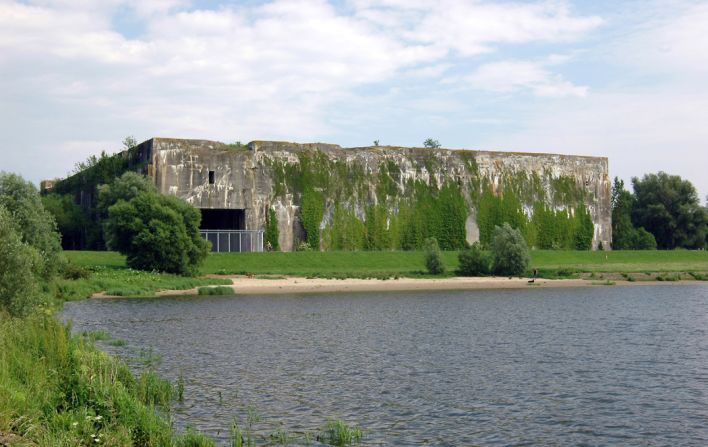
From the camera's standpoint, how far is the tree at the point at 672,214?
84312 millimetres

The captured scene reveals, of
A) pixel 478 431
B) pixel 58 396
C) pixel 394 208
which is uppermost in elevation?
pixel 394 208

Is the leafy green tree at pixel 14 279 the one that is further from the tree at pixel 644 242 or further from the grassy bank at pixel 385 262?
the tree at pixel 644 242

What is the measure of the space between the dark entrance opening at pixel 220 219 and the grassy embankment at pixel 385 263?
9.63m

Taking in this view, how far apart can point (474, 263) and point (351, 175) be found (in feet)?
60.1

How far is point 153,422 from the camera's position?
472 inches

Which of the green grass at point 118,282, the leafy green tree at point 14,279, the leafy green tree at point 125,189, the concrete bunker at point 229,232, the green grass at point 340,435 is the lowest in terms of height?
the green grass at point 340,435

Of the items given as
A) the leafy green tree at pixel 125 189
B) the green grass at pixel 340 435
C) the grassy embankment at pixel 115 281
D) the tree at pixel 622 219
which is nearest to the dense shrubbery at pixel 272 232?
the leafy green tree at pixel 125 189

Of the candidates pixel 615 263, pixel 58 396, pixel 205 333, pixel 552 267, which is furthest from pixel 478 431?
pixel 615 263

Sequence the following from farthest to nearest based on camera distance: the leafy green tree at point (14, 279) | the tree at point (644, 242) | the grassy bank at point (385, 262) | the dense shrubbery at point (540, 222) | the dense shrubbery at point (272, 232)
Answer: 1. the tree at point (644, 242)
2. the dense shrubbery at point (540, 222)
3. the dense shrubbery at point (272, 232)
4. the grassy bank at point (385, 262)
5. the leafy green tree at point (14, 279)

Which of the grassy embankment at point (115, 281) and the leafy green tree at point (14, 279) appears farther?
the grassy embankment at point (115, 281)

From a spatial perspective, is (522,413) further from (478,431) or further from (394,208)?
(394,208)

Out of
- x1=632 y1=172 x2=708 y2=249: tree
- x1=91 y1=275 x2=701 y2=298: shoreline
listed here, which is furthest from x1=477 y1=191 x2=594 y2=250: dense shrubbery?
x1=91 y1=275 x2=701 y2=298: shoreline

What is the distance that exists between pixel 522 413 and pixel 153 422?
7054 mm

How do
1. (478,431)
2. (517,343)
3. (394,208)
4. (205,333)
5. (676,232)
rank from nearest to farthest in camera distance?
(478,431) → (517,343) → (205,333) → (394,208) → (676,232)
